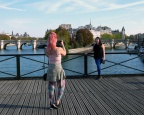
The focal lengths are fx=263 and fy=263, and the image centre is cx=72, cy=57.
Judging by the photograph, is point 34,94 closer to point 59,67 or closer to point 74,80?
point 59,67

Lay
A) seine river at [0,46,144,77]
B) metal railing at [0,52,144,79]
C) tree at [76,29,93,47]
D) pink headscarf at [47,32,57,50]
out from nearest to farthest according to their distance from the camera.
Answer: pink headscarf at [47,32,57,50], metal railing at [0,52,144,79], seine river at [0,46,144,77], tree at [76,29,93,47]

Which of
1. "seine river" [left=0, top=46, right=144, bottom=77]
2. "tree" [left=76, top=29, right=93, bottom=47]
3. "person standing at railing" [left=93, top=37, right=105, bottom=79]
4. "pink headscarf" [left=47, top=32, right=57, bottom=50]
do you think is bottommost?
"seine river" [left=0, top=46, right=144, bottom=77]

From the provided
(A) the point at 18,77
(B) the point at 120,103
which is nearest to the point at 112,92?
(B) the point at 120,103

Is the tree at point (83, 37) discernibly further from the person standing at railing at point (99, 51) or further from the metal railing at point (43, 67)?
the person standing at railing at point (99, 51)

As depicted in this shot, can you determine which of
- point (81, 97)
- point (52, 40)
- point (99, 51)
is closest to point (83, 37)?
point (99, 51)

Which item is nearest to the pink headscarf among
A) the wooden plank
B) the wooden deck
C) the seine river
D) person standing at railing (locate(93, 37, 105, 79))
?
the wooden deck

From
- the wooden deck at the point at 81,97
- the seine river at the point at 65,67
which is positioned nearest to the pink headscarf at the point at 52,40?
the wooden deck at the point at 81,97

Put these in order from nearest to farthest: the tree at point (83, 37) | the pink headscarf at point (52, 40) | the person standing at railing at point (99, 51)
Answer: the pink headscarf at point (52, 40)
the person standing at railing at point (99, 51)
the tree at point (83, 37)

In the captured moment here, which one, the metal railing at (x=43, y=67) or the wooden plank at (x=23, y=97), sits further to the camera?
the metal railing at (x=43, y=67)

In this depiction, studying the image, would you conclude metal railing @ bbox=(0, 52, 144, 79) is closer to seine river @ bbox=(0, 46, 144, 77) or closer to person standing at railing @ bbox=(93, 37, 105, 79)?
seine river @ bbox=(0, 46, 144, 77)

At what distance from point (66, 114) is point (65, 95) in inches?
71.9

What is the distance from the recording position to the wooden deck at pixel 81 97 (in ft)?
20.6

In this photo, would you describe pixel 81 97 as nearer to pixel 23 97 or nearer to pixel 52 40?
pixel 23 97

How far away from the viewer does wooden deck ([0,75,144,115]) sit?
247 inches
